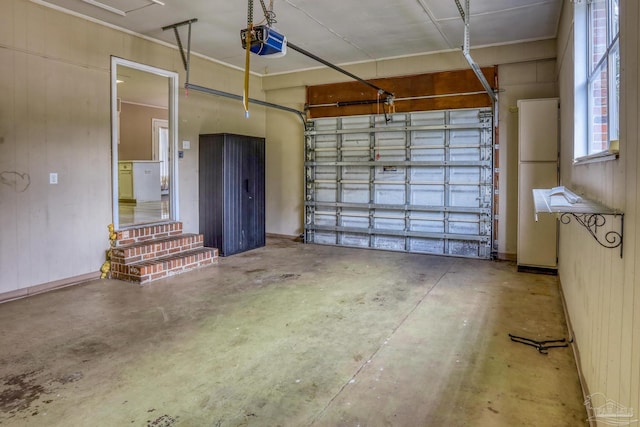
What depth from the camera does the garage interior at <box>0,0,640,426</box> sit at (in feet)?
7.87

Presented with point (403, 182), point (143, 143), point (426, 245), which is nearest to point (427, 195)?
point (403, 182)

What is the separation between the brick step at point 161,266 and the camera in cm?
522

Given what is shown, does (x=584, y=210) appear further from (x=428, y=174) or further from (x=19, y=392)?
(x=428, y=174)

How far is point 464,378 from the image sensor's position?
2.74 meters

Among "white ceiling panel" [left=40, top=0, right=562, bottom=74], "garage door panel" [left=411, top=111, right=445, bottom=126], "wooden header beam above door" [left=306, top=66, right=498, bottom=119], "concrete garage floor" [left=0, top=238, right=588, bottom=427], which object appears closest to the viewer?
"concrete garage floor" [left=0, top=238, right=588, bottom=427]

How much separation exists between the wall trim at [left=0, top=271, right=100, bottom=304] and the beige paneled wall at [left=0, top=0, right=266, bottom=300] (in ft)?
0.05

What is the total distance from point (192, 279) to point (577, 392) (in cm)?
433

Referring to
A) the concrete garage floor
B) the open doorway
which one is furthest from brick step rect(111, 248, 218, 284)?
the open doorway

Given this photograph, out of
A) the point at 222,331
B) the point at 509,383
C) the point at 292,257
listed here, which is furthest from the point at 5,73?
the point at 509,383

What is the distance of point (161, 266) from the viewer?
5445mm

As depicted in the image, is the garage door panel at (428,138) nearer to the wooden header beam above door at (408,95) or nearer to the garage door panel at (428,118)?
the garage door panel at (428,118)

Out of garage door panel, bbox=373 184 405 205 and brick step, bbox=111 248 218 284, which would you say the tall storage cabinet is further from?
garage door panel, bbox=373 184 405 205

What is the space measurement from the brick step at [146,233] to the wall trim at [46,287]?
1.78 feet

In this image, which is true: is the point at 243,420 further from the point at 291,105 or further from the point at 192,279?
the point at 291,105
